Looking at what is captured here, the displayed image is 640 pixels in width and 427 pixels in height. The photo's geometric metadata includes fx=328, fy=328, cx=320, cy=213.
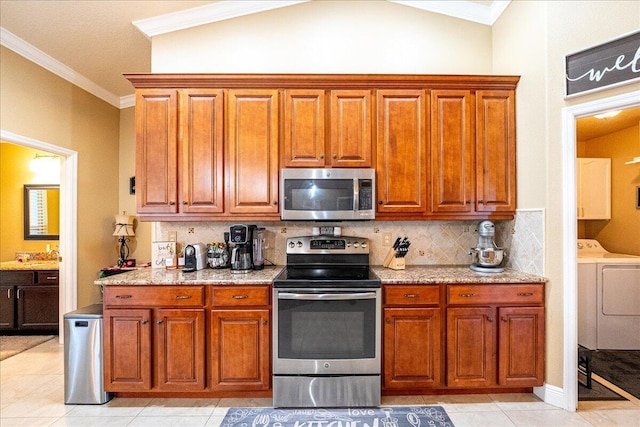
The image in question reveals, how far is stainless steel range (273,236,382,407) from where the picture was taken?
2410 mm

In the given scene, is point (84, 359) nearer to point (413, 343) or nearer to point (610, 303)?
point (413, 343)

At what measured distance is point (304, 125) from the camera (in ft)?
9.22

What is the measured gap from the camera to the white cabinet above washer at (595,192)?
4219 millimetres

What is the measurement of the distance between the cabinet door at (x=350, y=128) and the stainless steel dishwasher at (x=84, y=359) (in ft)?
7.58

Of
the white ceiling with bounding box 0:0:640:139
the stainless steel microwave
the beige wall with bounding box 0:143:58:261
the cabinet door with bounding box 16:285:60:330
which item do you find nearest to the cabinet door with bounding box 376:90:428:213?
the stainless steel microwave

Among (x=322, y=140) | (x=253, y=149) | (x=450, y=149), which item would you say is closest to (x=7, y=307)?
(x=253, y=149)

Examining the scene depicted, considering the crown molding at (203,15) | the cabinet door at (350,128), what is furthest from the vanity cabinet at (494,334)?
the crown molding at (203,15)

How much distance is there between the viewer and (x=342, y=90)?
9.23 ft

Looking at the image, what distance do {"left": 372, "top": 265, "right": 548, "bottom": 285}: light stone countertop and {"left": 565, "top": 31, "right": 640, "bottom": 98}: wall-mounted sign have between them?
4.56 ft

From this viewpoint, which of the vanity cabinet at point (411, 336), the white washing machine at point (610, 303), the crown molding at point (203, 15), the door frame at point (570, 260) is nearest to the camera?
the door frame at point (570, 260)

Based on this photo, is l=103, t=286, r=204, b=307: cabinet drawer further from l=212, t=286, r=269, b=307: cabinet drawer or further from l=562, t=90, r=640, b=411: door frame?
l=562, t=90, r=640, b=411: door frame

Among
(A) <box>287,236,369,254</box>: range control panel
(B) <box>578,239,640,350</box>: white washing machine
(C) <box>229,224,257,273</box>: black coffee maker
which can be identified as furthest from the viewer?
(B) <box>578,239,640,350</box>: white washing machine

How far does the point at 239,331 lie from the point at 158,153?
1625 mm

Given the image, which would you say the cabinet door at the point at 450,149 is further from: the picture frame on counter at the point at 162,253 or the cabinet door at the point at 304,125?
the picture frame on counter at the point at 162,253
